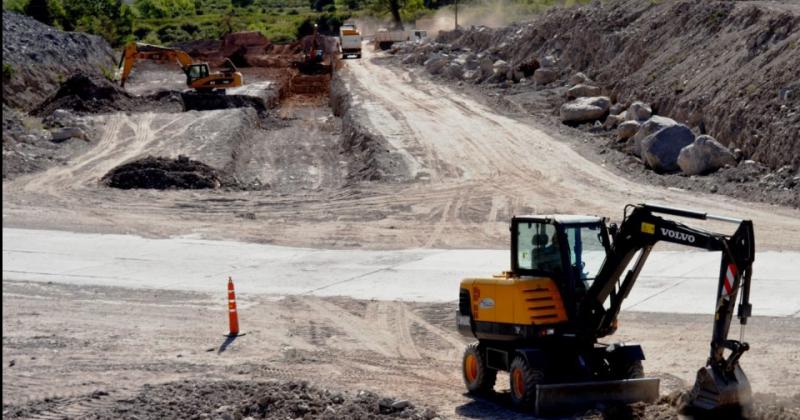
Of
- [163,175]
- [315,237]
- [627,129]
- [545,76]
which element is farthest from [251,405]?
[545,76]

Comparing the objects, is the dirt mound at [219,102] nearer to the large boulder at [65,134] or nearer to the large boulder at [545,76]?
the large boulder at [65,134]

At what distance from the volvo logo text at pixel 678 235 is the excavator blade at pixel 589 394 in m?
2.01

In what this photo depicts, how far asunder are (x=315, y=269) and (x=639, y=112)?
16590mm

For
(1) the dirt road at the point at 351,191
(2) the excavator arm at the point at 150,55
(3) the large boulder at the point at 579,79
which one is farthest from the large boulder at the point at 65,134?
(3) the large boulder at the point at 579,79

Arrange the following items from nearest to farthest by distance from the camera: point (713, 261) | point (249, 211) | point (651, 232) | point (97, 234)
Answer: point (651, 232)
point (713, 261)
point (97, 234)
point (249, 211)

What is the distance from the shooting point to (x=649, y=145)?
32.2 m

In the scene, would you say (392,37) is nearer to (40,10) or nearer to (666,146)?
(40,10)

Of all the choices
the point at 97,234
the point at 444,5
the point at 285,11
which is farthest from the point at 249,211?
the point at 285,11

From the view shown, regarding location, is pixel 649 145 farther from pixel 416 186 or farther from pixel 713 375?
pixel 713 375

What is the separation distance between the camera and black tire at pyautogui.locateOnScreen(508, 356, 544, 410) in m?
12.1

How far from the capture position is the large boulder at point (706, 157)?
99.1 ft

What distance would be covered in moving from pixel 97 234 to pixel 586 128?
18.9 metres

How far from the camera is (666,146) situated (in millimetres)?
31891

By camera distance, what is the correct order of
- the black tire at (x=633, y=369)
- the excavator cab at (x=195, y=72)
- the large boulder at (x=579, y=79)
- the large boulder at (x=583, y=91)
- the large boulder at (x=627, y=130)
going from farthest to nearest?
1. the excavator cab at (x=195, y=72)
2. the large boulder at (x=579, y=79)
3. the large boulder at (x=583, y=91)
4. the large boulder at (x=627, y=130)
5. the black tire at (x=633, y=369)
